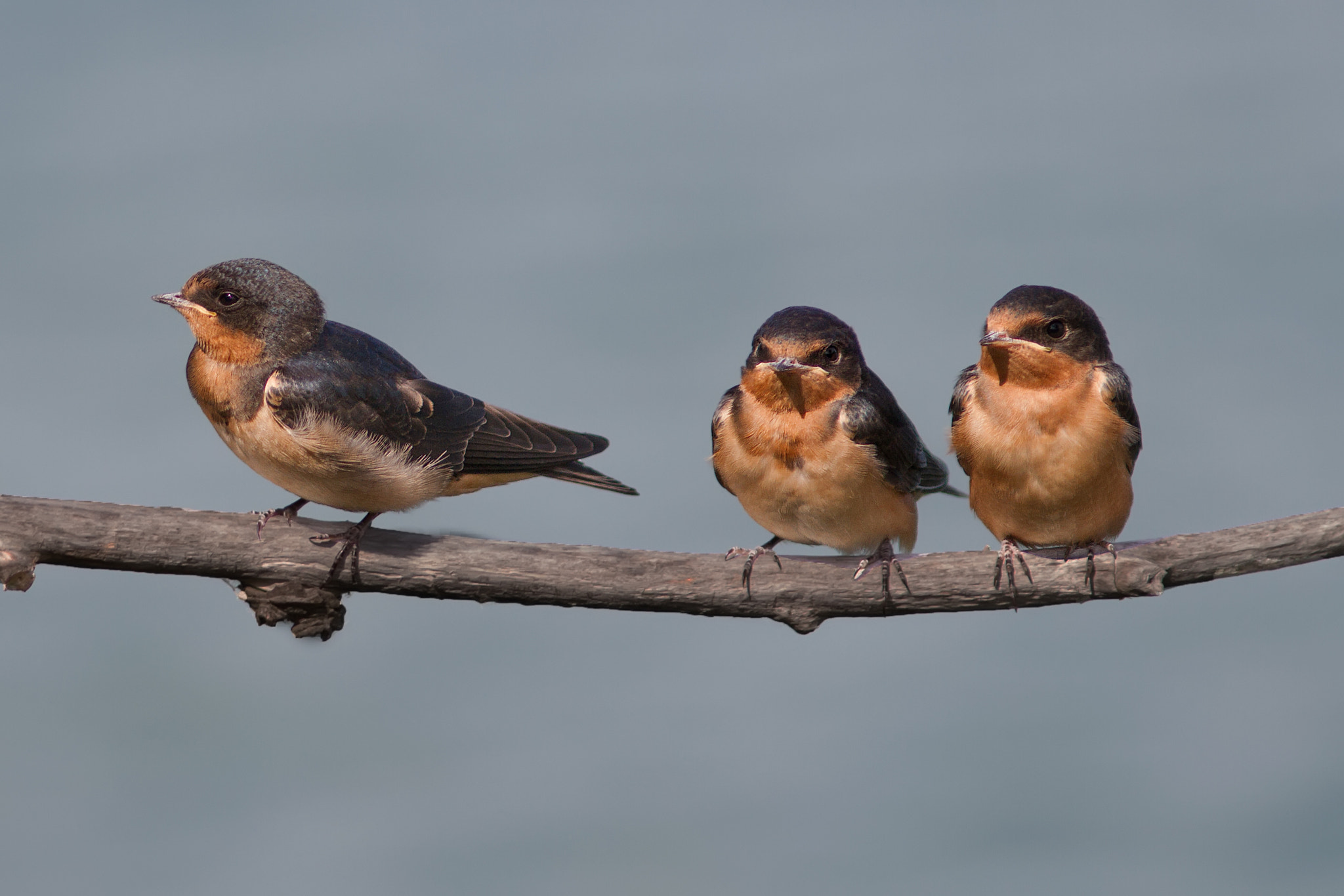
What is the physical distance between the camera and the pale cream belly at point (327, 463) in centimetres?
720

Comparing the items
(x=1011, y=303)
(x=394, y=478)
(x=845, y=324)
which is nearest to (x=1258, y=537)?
(x=1011, y=303)

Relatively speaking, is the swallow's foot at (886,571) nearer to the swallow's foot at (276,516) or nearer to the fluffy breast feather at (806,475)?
the fluffy breast feather at (806,475)

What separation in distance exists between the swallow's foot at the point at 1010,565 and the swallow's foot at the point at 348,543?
3.21 metres

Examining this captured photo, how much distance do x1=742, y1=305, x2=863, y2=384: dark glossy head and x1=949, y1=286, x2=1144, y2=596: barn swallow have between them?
2.26 feet

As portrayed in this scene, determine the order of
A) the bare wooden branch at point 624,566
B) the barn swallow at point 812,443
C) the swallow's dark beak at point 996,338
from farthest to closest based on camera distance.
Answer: the bare wooden branch at point 624,566
the barn swallow at point 812,443
the swallow's dark beak at point 996,338

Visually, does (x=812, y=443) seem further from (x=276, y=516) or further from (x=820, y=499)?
(x=276, y=516)

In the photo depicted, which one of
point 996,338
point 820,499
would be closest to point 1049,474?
point 996,338

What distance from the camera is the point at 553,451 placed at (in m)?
7.98

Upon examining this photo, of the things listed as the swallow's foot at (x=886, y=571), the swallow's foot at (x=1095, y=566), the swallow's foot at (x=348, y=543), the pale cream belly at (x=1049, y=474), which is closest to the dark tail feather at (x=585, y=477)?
the swallow's foot at (x=348, y=543)

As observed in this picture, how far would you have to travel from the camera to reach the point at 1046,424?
23.0ft

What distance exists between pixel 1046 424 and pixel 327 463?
3533mm

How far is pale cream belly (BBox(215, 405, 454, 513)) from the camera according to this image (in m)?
7.20

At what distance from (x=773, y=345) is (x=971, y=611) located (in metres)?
1.69

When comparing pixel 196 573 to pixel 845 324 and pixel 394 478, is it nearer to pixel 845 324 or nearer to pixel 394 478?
pixel 394 478
